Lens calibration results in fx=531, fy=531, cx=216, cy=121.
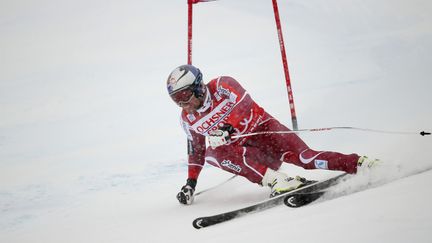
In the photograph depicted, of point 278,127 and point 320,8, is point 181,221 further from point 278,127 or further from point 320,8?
point 320,8

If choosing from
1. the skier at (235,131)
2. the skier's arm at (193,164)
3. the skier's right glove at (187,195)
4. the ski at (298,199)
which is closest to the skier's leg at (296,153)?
the skier at (235,131)

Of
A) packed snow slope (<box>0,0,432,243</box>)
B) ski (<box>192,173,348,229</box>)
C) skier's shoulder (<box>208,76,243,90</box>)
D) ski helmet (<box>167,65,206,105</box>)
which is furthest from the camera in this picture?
skier's shoulder (<box>208,76,243,90</box>)

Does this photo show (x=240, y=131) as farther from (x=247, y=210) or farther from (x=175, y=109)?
(x=175, y=109)

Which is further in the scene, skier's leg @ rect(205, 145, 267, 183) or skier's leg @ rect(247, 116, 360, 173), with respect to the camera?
skier's leg @ rect(205, 145, 267, 183)

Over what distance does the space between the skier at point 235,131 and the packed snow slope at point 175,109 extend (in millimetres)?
Result: 404

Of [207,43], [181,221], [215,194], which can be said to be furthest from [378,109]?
[207,43]

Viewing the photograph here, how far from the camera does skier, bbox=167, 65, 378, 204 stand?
4270 mm

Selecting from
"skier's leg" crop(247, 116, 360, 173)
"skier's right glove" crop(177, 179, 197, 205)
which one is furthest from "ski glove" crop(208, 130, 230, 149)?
"skier's right glove" crop(177, 179, 197, 205)

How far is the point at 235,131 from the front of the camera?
4629mm

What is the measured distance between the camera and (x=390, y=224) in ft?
8.89

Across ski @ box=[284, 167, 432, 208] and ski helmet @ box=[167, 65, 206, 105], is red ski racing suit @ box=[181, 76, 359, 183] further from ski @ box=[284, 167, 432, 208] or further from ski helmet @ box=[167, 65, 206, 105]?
ski @ box=[284, 167, 432, 208]

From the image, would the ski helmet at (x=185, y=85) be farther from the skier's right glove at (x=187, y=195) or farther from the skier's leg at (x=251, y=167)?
the skier's right glove at (x=187, y=195)

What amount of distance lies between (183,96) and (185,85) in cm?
10

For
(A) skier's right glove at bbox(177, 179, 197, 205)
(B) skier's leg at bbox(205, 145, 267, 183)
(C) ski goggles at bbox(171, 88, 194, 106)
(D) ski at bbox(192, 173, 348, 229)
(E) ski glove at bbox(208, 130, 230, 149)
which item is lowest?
(A) skier's right glove at bbox(177, 179, 197, 205)
